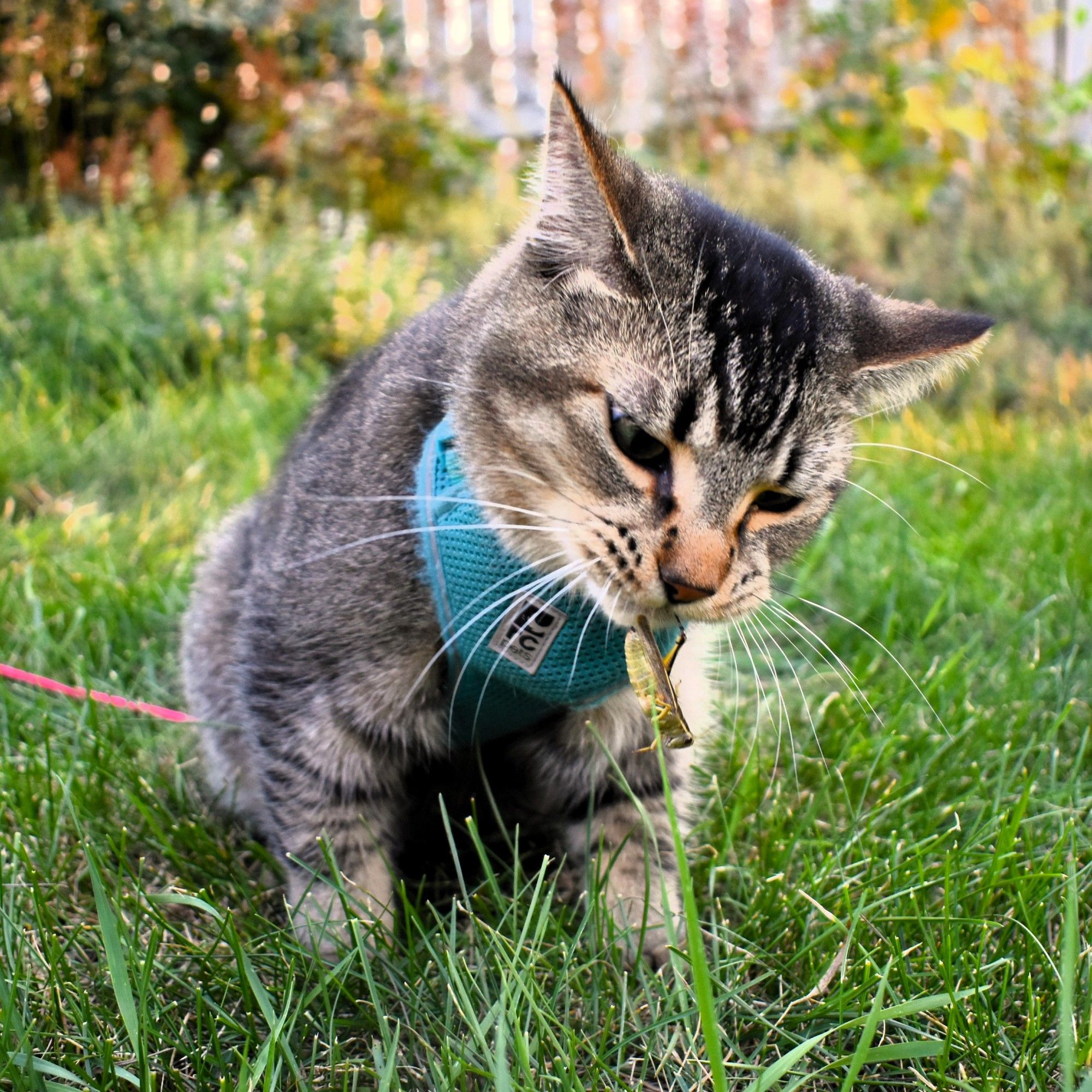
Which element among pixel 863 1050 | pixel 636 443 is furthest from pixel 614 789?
pixel 863 1050

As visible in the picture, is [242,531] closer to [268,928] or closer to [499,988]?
[268,928]

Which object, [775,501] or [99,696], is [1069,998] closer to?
[775,501]

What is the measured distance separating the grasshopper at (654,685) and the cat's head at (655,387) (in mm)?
44

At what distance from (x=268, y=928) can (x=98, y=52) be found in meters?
5.54

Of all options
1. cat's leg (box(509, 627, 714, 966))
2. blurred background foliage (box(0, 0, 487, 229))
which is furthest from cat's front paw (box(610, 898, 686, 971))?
blurred background foliage (box(0, 0, 487, 229))

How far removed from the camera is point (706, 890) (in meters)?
1.69

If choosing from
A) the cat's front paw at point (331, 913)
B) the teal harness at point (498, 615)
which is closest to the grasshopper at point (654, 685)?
the teal harness at point (498, 615)

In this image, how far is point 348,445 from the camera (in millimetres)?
1794

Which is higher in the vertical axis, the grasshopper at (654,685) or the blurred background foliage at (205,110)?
the blurred background foliage at (205,110)

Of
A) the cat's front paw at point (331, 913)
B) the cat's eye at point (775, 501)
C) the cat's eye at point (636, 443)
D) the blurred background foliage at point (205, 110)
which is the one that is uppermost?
the blurred background foliage at point (205, 110)

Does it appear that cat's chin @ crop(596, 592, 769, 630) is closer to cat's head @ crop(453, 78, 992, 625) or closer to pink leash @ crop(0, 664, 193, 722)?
cat's head @ crop(453, 78, 992, 625)

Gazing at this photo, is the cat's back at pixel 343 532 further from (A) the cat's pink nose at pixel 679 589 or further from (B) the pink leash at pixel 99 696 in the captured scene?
(A) the cat's pink nose at pixel 679 589

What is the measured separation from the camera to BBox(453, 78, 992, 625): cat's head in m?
1.46

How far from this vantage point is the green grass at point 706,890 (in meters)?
1.26
